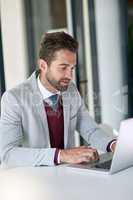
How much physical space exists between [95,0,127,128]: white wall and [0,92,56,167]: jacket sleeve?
93.0 inches

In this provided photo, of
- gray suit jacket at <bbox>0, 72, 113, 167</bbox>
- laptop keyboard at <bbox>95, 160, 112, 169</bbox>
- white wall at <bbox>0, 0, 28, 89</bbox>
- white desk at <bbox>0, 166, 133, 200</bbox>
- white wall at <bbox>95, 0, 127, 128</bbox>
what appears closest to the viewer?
white desk at <bbox>0, 166, 133, 200</bbox>

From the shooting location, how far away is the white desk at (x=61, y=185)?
1.43 metres

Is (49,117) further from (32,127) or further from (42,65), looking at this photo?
(42,65)

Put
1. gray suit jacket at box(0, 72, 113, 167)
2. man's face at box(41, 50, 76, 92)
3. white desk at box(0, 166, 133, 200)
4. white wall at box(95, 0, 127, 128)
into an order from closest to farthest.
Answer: white desk at box(0, 166, 133, 200) < gray suit jacket at box(0, 72, 113, 167) < man's face at box(41, 50, 76, 92) < white wall at box(95, 0, 127, 128)

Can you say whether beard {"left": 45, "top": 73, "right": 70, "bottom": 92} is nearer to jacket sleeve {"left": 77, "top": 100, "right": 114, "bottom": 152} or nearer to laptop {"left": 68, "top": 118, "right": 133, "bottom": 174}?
jacket sleeve {"left": 77, "top": 100, "right": 114, "bottom": 152}

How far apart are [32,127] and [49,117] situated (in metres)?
0.12

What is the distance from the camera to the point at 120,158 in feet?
5.57

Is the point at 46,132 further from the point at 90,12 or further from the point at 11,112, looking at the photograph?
the point at 90,12

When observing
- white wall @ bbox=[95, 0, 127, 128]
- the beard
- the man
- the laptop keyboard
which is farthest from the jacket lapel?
white wall @ bbox=[95, 0, 127, 128]

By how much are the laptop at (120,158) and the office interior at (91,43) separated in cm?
235

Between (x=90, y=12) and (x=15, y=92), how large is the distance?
7.90 feet

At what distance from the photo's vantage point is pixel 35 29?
4.27m

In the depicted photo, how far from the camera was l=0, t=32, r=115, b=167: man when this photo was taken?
188cm

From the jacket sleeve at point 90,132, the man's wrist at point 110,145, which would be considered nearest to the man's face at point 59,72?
the jacket sleeve at point 90,132
